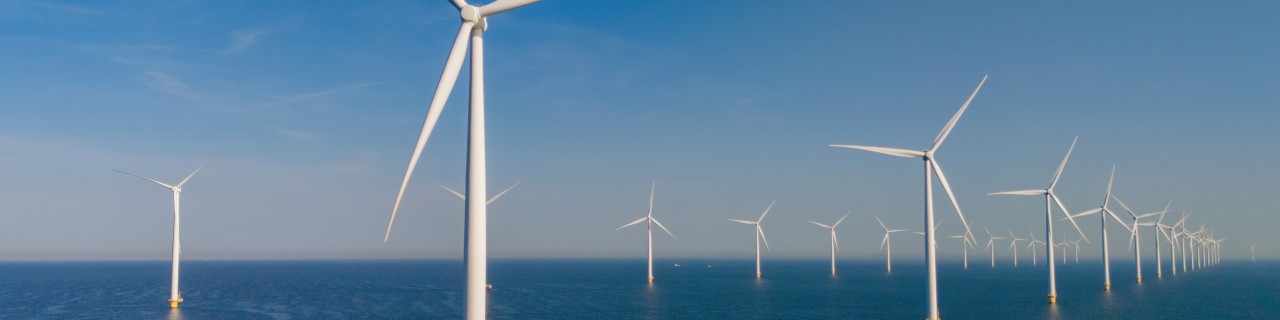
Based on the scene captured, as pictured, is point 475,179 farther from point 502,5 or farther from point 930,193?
point 930,193

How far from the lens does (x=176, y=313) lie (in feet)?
305

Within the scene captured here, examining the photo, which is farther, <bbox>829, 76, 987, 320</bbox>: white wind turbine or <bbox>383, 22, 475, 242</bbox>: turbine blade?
<bbox>829, 76, 987, 320</bbox>: white wind turbine

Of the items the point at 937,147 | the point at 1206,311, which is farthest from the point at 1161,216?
the point at 937,147

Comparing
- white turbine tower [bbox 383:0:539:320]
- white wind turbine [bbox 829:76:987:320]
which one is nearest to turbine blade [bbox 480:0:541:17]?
white turbine tower [bbox 383:0:539:320]

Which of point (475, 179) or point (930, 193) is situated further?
point (930, 193)

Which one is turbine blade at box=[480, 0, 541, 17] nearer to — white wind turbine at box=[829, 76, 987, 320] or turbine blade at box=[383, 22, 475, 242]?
turbine blade at box=[383, 22, 475, 242]

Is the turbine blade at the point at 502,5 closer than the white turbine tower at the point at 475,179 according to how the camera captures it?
No

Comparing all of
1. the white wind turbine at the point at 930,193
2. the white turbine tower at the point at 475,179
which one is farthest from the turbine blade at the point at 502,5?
the white wind turbine at the point at 930,193

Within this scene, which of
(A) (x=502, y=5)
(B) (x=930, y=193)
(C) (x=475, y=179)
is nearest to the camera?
(C) (x=475, y=179)

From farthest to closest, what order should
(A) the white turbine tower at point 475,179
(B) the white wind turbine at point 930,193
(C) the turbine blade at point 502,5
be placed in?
1. (B) the white wind turbine at point 930,193
2. (C) the turbine blade at point 502,5
3. (A) the white turbine tower at point 475,179

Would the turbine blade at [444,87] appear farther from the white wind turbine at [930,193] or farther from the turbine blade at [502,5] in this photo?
the white wind turbine at [930,193]

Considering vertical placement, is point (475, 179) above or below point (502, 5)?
below

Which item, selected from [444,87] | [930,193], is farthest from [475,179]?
[930,193]

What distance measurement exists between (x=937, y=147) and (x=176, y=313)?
77.0 m
